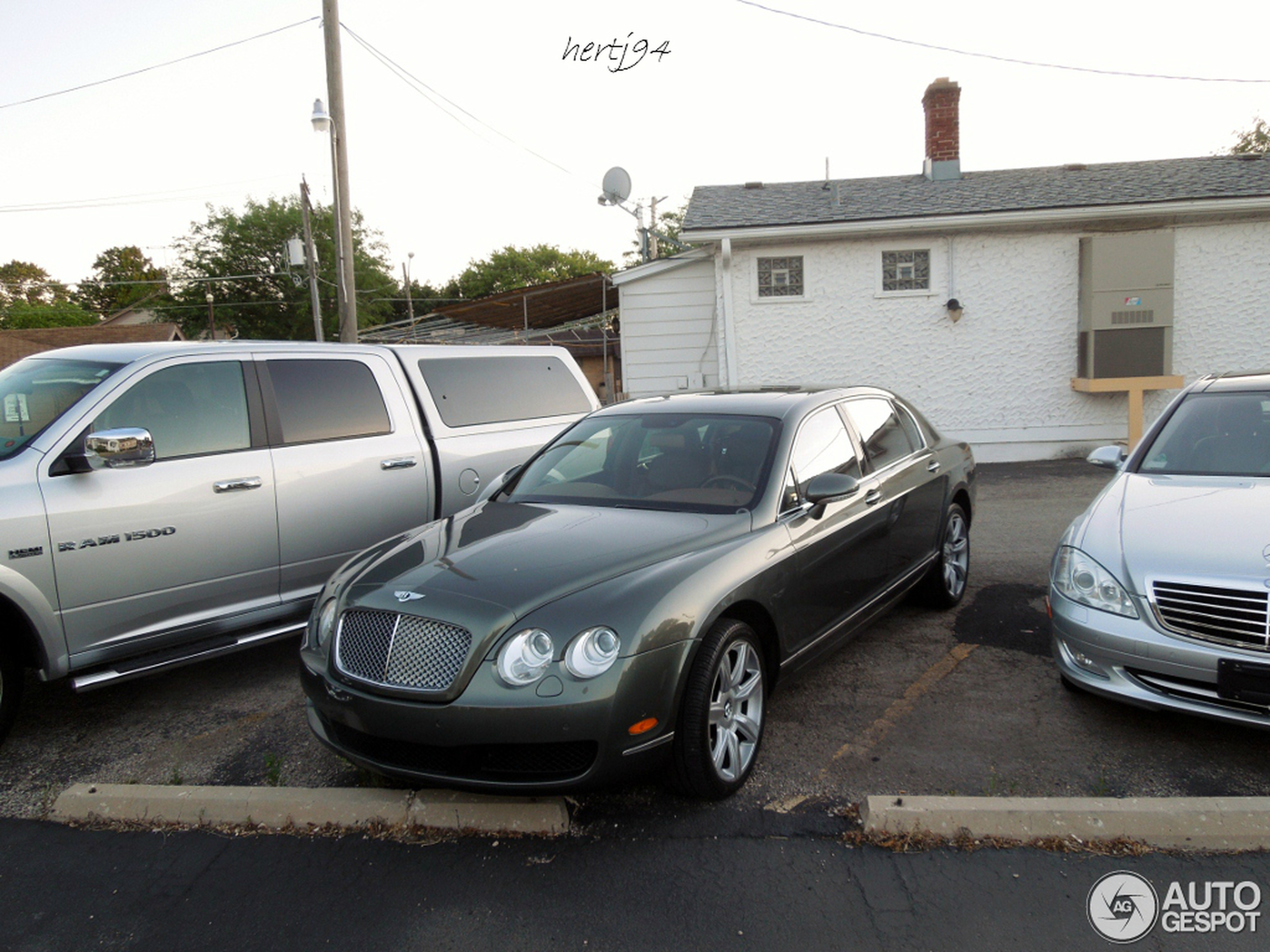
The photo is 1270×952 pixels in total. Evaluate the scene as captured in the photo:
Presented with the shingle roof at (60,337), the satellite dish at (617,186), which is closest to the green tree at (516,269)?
the shingle roof at (60,337)

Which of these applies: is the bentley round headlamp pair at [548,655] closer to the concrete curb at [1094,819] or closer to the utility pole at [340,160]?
the concrete curb at [1094,819]

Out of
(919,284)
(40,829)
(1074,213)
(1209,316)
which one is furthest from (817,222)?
(40,829)

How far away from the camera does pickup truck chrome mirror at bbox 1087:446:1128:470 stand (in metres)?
5.01

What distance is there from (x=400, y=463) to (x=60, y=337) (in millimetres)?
39416

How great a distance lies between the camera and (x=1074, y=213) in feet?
40.1

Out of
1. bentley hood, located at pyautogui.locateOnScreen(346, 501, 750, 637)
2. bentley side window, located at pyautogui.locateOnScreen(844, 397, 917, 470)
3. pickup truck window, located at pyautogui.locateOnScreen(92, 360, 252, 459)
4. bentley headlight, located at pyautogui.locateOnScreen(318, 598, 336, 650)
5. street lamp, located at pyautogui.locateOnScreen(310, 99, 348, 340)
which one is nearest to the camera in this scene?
bentley hood, located at pyautogui.locateOnScreen(346, 501, 750, 637)

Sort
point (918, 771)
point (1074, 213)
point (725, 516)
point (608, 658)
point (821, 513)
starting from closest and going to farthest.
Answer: point (608, 658), point (918, 771), point (725, 516), point (821, 513), point (1074, 213)

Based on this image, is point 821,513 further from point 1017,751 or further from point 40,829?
point 40,829

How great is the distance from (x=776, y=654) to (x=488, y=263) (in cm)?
7450

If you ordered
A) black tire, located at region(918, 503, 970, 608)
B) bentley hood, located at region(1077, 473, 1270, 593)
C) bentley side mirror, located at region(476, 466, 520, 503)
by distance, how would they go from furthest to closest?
black tire, located at region(918, 503, 970, 608)
bentley side mirror, located at region(476, 466, 520, 503)
bentley hood, located at region(1077, 473, 1270, 593)

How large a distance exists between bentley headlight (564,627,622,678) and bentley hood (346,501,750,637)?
20 centimetres

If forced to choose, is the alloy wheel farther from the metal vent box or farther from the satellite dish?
the satellite dish

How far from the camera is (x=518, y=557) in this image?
11.3ft

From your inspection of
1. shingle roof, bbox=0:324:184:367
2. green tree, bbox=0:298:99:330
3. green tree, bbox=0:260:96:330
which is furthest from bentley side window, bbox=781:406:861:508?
green tree, bbox=0:298:99:330
